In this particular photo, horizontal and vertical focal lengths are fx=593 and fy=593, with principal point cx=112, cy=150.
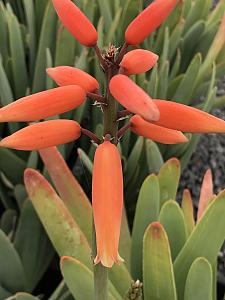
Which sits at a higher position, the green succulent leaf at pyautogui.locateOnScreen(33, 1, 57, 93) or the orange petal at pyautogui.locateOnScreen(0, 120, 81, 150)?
the orange petal at pyautogui.locateOnScreen(0, 120, 81, 150)

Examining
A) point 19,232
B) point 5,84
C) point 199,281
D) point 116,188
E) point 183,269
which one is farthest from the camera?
point 5,84

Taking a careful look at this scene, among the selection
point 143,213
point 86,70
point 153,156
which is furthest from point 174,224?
point 86,70

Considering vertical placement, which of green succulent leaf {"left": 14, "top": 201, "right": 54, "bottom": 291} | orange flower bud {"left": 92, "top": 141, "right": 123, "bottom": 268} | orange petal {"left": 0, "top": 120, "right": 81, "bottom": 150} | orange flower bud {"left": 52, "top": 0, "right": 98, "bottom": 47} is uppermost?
orange flower bud {"left": 52, "top": 0, "right": 98, "bottom": 47}

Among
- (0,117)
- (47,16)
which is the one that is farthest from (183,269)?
(47,16)

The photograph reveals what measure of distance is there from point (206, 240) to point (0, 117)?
58cm

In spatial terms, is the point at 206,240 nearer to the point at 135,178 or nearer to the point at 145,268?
the point at 145,268

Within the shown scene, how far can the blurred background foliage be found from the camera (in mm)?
1509

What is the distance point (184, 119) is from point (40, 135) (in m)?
0.15

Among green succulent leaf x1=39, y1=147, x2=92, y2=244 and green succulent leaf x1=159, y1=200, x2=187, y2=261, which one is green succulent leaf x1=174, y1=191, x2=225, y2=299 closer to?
green succulent leaf x1=159, y1=200, x2=187, y2=261

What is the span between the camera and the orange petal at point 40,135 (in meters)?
0.63

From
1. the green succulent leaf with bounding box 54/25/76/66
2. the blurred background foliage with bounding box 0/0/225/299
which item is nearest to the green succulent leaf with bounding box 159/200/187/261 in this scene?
the blurred background foliage with bounding box 0/0/225/299

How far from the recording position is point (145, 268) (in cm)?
108

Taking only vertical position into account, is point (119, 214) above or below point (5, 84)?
above

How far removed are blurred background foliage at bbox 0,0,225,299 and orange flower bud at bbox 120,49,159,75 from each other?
2.55ft
